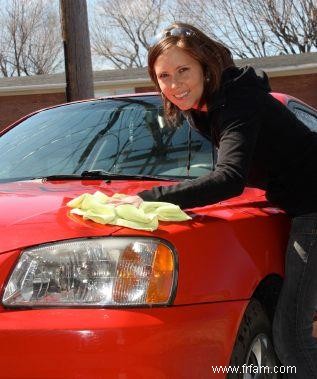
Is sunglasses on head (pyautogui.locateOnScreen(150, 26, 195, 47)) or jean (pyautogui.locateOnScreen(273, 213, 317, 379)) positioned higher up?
sunglasses on head (pyautogui.locateOnScreen(150, 26, 195, 47))

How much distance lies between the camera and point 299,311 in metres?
2.38

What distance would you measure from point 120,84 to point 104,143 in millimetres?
19898

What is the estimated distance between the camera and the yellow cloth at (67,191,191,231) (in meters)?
1.94

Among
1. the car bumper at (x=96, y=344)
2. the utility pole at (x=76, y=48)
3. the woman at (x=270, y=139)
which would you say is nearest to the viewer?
the car bumper at (x=96, y=344)

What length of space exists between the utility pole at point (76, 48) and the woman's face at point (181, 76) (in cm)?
465

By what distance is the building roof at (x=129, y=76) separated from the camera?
21656 millimetres

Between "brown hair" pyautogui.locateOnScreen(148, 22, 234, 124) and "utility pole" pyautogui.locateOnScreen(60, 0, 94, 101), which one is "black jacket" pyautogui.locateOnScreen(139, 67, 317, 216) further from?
"utility pole" pyautogui.locateOnScreen(60, 0, 94, 101)

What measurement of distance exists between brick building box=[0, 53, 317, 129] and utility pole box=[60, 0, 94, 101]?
15.1 m

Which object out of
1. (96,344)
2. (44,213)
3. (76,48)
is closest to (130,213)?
(44,213)

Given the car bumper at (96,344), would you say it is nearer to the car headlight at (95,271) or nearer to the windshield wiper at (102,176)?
the car headlight at (95,271)

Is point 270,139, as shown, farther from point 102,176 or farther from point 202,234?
point 102,176

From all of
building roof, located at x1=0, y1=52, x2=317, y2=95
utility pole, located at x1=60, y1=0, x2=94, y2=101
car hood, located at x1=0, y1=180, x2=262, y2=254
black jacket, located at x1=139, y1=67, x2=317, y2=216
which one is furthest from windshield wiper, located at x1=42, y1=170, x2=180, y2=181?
building roof, located at x1=0, y1=52, x2=317, y2=95

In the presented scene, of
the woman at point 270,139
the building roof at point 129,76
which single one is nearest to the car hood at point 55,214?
the woman at point 270,139

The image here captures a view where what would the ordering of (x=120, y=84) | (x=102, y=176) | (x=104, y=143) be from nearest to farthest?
(x=102, y=176) → (x=104, y=143) → (x=120, y=84)
